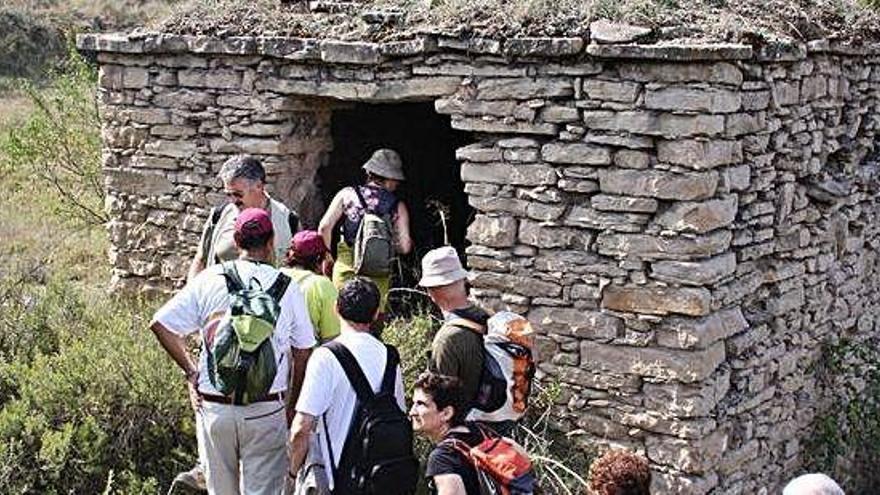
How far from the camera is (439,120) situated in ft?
28.5

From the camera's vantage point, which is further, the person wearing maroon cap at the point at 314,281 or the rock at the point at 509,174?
the rock at the point at 509,174

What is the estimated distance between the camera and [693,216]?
18.5ft

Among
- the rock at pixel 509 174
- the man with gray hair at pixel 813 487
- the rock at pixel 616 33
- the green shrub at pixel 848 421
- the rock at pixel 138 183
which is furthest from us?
the rock at pixel 138 183

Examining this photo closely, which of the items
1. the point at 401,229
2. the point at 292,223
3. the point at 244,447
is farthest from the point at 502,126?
the point at 244,447

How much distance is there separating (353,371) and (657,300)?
1973mm

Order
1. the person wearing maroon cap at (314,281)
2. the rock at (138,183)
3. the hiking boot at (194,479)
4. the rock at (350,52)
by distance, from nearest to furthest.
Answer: the person wearing maroon cap at (314,281), the hiking boot at (194,479), the rock at (350,52), the rock at (138,183)

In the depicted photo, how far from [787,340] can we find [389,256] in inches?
96.5

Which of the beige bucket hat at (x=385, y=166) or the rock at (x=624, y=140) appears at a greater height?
the rock at (x=624, y=140)

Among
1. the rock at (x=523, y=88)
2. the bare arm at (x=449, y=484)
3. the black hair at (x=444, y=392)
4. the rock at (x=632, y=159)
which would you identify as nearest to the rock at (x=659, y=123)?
the rock at (x=632, y=159)

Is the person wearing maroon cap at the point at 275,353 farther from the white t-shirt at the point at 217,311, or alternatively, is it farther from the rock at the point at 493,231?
the rock at the point at 493,231

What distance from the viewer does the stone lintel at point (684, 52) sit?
5488 mm

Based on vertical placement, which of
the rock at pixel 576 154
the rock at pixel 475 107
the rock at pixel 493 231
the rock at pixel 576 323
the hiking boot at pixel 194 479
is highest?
the rock at pixel 475 107

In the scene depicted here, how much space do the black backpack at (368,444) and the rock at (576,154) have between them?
1966mm

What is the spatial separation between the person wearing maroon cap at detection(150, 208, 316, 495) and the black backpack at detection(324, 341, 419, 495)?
1.47ft
